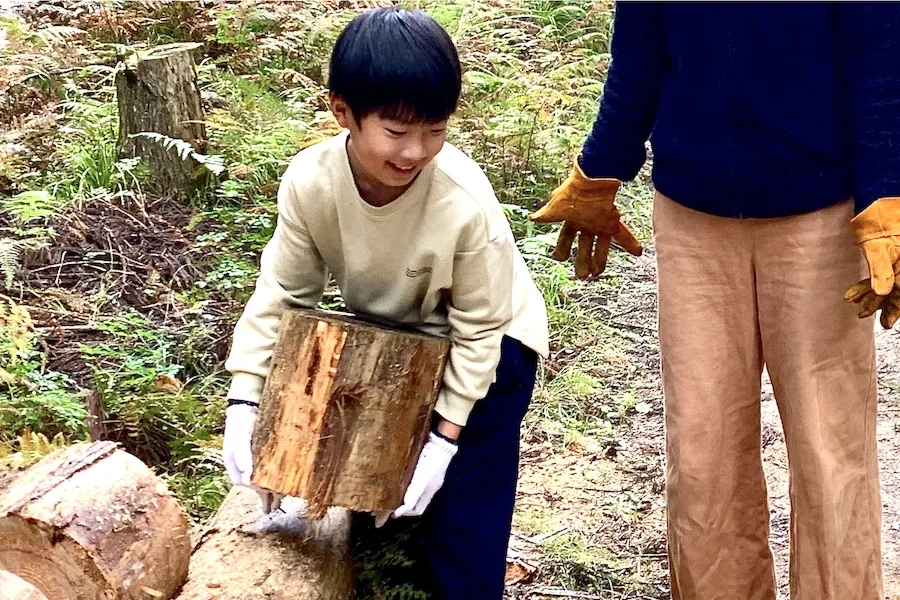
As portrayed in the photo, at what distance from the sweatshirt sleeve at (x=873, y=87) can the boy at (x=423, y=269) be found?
2.62 feet

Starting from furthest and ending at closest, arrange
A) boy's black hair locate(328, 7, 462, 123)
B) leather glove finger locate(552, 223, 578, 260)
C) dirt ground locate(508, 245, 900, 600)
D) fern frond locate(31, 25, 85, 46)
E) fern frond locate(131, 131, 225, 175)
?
fern frond locate(31, 25, 85, 46) < fern frond locate(131, 131, 225, 175) < dirt ground locate(508, 245, 900, 600) < leather glove finger locate(552, 223, 578, 260) < boy's black hair locate(328, 7, 462, 123)

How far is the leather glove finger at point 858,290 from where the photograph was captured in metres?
1.85

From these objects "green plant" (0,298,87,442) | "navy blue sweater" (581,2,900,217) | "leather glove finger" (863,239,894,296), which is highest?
"navy blue sweater" (581,2,900,217)

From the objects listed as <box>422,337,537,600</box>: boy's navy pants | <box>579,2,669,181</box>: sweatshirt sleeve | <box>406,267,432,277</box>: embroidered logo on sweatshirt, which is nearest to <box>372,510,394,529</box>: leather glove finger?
<box>422,337,537,600</box>: boy's navy pants

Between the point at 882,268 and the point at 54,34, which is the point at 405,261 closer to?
the point at 882,268

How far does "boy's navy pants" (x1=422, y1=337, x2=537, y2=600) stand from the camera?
232 cm

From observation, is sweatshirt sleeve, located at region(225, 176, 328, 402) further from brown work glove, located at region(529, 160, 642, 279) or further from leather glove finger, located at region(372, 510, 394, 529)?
brown work glove, located at region(529, 160, 642, 279)

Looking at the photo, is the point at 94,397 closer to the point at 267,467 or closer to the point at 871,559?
the point at 267,467

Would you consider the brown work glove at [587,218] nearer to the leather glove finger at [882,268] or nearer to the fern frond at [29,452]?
the leather glove finger at [882,268]

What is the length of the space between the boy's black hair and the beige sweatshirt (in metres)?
0.21

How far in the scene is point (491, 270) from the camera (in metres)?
2.15

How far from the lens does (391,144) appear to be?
1.95 metres

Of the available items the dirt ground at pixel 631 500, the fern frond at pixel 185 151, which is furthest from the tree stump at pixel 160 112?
the dirt ground at pixel 631 500

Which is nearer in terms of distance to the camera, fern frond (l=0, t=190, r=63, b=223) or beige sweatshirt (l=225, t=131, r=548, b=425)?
beige sweatshirt (l=225, t=131, r=548, b=425)
